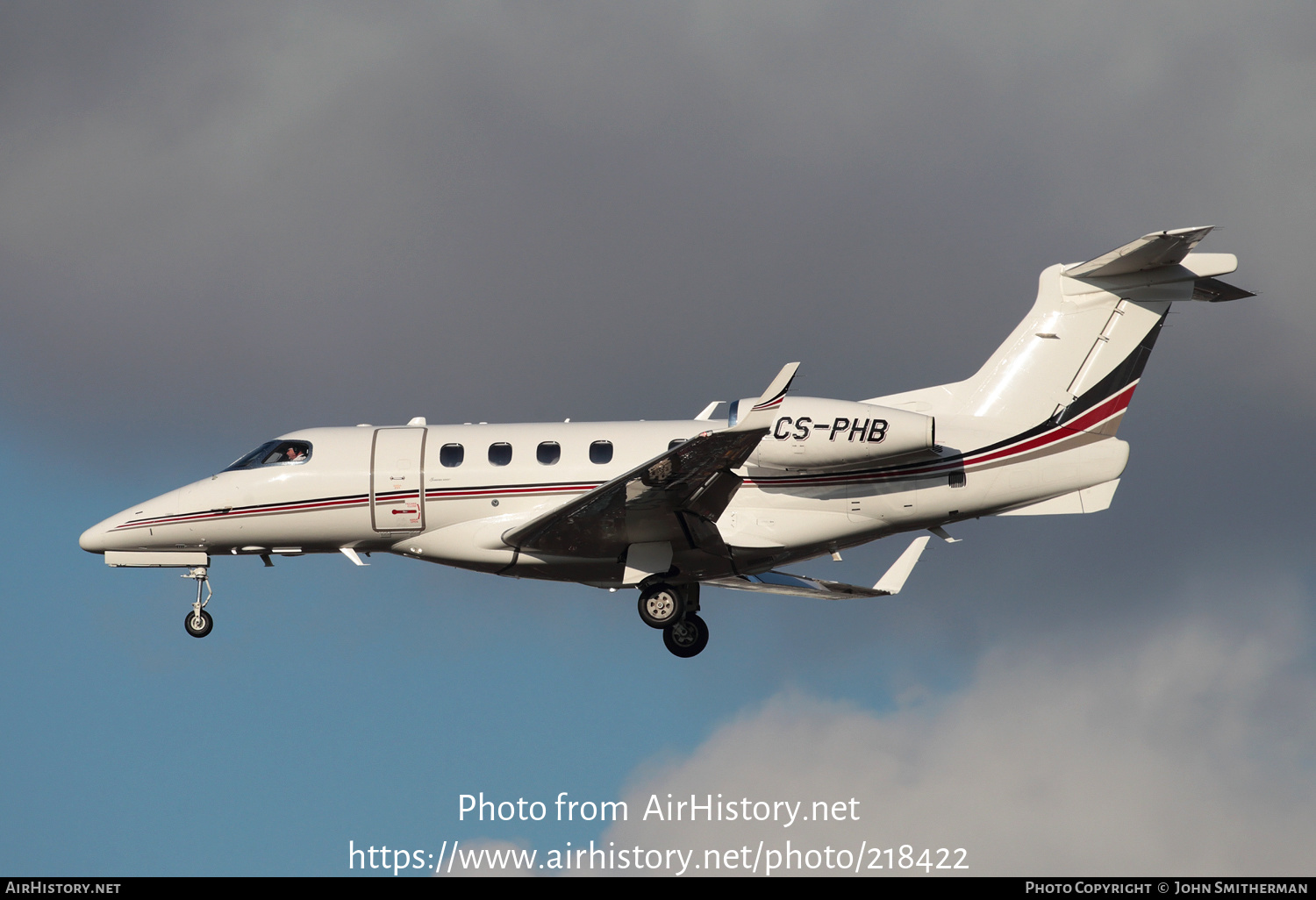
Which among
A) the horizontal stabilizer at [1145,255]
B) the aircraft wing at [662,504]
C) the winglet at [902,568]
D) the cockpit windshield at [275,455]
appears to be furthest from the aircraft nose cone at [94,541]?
the horizontal stabilizer at [1145,255]

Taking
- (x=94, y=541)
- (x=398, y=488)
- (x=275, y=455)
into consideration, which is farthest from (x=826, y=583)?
(x=94, y=541)

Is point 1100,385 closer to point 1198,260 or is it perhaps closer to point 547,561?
point 1198,260

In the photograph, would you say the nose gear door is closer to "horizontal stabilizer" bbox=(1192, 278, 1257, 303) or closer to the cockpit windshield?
the cockpit windshield

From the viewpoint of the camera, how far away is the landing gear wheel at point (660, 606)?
22.4m

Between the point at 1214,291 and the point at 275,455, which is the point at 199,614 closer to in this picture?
the point at 275,455

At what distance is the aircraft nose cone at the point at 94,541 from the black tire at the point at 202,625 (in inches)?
70.1

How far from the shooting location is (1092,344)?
2275 centimetres

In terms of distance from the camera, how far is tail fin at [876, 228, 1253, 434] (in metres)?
22.5

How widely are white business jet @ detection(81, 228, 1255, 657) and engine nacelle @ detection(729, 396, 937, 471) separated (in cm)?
3

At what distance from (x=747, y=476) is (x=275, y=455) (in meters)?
7.74

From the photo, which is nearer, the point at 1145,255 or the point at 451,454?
the point at 1145,255

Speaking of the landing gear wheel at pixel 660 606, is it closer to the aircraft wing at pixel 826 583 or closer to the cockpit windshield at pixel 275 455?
the aircraft wing at pixel 826 583

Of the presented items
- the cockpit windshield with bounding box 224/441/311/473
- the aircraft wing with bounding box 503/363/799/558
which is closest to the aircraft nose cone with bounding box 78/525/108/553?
the cockpit windshield with bounding box 224/441/311/473

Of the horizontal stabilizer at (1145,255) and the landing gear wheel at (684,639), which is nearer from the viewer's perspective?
the horizontal stabilizer at (1145,255)
